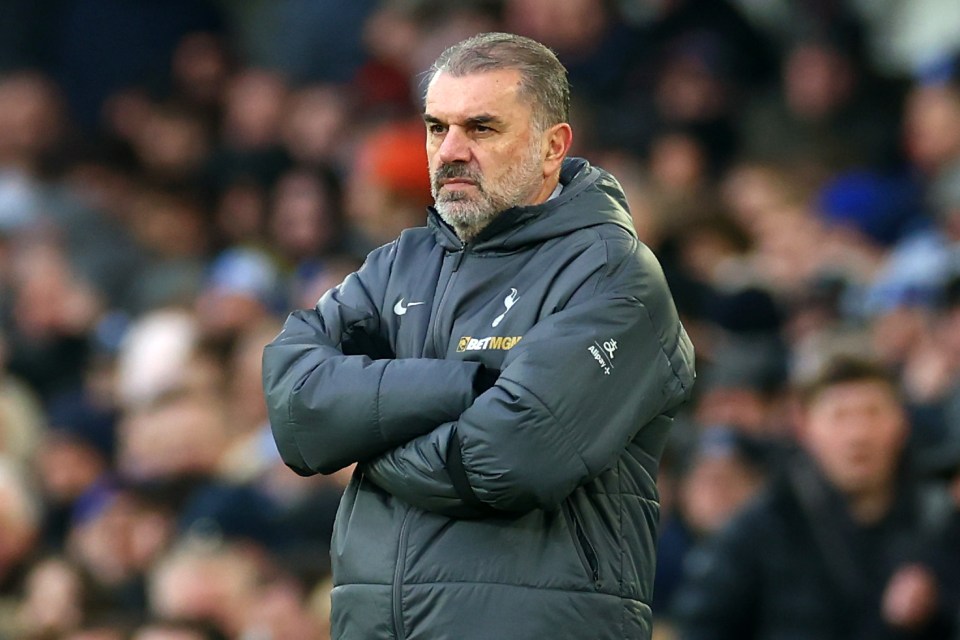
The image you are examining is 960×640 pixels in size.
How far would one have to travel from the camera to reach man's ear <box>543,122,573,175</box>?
4.03 meters

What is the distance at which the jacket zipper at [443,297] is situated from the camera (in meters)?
3.97

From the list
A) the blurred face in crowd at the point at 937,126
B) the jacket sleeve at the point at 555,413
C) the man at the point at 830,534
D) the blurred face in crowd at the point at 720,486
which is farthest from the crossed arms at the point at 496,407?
the blurred face in crowd at the point at 937,126

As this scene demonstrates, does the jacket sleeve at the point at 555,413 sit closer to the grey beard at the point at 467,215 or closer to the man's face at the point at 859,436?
the grey beard at the point at 467,215

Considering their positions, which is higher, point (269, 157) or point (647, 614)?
point (647, 614)

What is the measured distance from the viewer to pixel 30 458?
970 centimetres

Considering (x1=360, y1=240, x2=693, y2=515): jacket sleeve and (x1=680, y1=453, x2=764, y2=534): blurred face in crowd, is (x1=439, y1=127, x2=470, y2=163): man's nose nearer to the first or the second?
(x1=360, y1=240, x2=693, y2=515): jacket sleeve

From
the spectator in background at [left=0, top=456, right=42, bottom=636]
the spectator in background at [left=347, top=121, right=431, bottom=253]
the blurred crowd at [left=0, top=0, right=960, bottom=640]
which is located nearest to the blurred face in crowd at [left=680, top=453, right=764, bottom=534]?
the blurred crowd at [left=0, top=0, right=960, bottom=640]

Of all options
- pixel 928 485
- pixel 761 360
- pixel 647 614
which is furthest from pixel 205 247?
pixel 647 614

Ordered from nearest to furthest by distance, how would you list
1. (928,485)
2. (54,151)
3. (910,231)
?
1. (928,485)
2. (910,231)
3. (54,151)

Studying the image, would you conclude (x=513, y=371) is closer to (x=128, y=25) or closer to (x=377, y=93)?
(x=377, y=93)

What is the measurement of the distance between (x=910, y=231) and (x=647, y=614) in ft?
16.3

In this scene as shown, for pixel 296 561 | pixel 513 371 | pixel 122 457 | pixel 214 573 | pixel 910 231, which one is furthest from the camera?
pixel 122 457

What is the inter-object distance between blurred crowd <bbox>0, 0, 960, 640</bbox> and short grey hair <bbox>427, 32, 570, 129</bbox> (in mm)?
2328

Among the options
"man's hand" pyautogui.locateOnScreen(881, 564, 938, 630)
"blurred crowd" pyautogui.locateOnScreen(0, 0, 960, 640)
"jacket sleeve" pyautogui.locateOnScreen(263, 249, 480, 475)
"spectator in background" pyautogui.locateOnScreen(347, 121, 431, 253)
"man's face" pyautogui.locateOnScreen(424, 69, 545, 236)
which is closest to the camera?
"jacket sleeve" pyautogui.locateOnScreen(263, 249, 480, 475)
